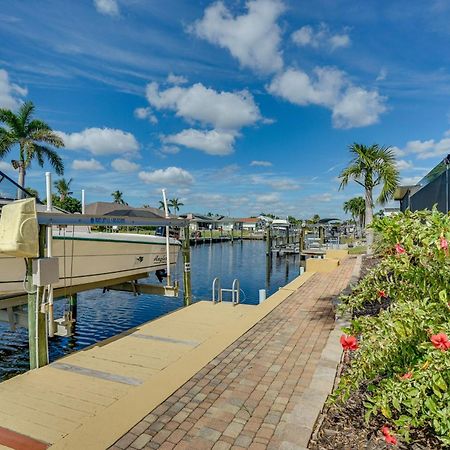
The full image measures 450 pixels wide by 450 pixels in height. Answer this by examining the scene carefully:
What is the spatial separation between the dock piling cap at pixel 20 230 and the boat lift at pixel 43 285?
0.25 ft

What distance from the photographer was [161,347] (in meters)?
5.95

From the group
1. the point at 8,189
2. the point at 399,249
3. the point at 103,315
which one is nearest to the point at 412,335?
the point at 399,249

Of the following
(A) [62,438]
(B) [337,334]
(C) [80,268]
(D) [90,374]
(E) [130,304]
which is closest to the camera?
(A) [62,438]

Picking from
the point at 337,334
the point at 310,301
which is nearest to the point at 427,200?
the point at 310,301

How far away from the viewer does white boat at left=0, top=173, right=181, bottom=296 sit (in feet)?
24.7

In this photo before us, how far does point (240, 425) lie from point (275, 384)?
980 mm

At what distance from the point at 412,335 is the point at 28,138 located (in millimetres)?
26373

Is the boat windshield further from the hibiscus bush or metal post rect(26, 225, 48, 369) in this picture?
the hibiscus bush

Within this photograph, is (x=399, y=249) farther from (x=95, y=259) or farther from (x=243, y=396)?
(x=95, y=259)

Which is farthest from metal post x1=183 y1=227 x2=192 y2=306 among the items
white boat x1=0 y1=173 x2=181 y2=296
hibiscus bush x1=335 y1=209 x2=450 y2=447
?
hibiscus bush x1=335 y1=209 x2=450 y2=447

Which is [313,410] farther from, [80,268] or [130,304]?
[130,304]

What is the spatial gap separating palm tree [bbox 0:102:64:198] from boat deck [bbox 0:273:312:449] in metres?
20.1

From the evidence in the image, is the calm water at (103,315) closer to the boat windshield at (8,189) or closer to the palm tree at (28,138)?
the boat windshield at (8,189)

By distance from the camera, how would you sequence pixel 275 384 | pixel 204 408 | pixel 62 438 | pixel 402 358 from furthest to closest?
pixel 275 384
pixel 204 408
pixel 62 438
pixel 402 358
